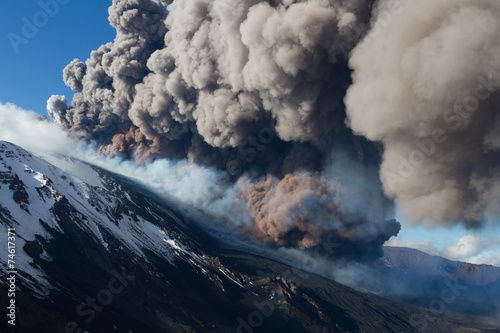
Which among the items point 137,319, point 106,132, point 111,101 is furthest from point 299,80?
point 106,132

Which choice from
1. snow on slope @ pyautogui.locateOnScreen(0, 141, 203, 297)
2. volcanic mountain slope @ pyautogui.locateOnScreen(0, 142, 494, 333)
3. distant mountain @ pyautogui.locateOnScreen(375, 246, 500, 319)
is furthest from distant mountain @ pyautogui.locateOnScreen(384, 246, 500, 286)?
snow on slope @ pyautogui.locateOnScreen(0, 141, 203, 297)

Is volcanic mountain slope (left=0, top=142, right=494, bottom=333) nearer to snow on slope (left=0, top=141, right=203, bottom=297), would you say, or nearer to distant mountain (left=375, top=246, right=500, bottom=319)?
snow on slope (left=0, top=141, right=203, bottom=297)

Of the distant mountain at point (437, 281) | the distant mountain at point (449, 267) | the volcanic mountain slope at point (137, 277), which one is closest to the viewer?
the volcanic mountain slope at point (137, 277)

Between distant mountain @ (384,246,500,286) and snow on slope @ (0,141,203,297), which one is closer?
snow on slope @ (0,141,203,297)

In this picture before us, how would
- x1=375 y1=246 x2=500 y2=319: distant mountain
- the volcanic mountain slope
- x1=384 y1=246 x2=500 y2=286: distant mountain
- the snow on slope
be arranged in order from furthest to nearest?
x1=384 y1=246 x2=500 y2=286: distant mountain → x1=375 y1=246 x2=500 y2=319: distant mountain → the snow on slope → the volcanic mountain slope

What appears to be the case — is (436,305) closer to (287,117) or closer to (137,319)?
(287,117)

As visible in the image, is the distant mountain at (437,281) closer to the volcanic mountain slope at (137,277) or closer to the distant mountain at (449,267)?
the distant mountain at (449,267)

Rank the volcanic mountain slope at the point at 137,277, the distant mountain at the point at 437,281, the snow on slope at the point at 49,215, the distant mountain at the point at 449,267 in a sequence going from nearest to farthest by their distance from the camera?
1. the volcanic mountain slope at the point at 137,277
2. the snow on slope at the point at 49,215
3. the distant mountain at the point at 437,281
4. the distant mountain at the point at 449,267

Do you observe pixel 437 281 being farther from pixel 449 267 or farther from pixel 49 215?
pixel 49 215

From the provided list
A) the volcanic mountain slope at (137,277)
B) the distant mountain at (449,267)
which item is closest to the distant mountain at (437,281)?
the distant mountain at (449,267)

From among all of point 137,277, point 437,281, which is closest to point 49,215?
point 137,277
